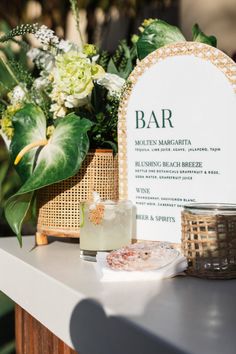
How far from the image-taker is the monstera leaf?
3.05ft

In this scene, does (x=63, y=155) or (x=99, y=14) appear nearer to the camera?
(x=63, y=155)

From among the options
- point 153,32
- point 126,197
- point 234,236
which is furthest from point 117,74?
point 234,236

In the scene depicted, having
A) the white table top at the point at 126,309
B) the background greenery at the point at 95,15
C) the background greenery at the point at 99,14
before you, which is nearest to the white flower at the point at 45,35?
the white table top at the point at 126,309

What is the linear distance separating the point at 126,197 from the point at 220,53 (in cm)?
25

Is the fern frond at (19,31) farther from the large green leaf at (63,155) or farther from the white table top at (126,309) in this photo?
the white table top at (126,309)

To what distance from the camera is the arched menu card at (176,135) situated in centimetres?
80

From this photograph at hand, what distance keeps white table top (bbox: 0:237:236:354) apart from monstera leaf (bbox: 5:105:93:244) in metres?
0.11

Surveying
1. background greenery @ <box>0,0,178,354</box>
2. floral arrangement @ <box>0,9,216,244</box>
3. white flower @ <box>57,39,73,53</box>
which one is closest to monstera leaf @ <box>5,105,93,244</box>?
floral arrangement @ <box>0,9,216,244</box>

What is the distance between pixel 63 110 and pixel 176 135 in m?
0.21

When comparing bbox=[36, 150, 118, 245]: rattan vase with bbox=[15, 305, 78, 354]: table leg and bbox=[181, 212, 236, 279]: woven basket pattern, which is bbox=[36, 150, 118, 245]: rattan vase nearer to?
bbox=[15, 305, 78, 354]: table leg

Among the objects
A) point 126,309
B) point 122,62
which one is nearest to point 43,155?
point 122,62

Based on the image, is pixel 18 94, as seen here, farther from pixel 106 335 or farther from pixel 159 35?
pixel 106 335

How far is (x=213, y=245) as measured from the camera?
73 centimetres

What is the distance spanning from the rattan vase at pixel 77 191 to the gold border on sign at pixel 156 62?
30mm
